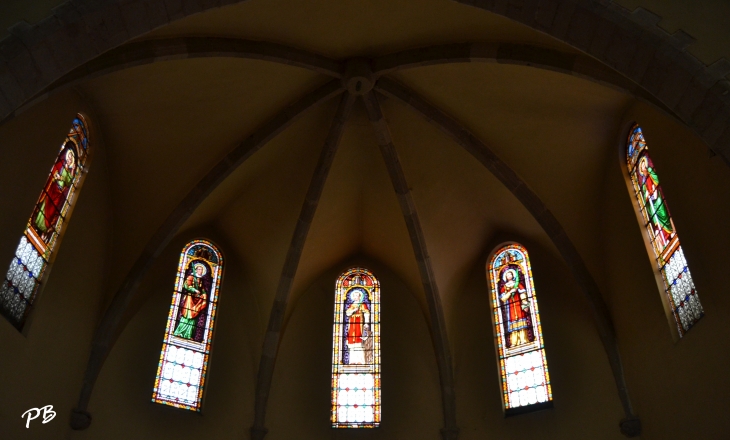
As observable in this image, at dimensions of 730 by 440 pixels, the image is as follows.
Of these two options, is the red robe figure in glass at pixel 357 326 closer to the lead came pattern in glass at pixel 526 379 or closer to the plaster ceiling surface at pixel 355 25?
the lead came pattern in glass at pixel 526 379

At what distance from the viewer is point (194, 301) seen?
14195 millimetres

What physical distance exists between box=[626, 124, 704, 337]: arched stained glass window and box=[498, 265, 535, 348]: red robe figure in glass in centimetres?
307

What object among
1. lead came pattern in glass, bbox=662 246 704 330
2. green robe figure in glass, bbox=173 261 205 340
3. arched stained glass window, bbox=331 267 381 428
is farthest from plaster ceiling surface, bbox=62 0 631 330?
lead came pattern in glass, bbox=662 246 704 330

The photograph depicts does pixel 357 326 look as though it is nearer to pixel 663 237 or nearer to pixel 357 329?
pixel 357 329

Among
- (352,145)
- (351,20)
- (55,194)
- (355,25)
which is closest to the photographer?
(55,194)

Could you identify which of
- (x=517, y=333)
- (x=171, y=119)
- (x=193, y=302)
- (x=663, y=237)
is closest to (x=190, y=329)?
(x=193, y=302)

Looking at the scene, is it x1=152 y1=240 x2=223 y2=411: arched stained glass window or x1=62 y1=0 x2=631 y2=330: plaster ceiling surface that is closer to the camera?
x1=62 y1=0 x2=631 y2=330: plaster ceiling surface

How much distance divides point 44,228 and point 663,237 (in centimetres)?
908

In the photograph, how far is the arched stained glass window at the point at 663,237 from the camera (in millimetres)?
10435

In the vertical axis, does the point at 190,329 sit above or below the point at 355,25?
below

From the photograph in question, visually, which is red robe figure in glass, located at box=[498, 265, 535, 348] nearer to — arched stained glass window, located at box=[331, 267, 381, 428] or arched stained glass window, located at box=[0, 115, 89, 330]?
arched stained glass window, located at box=[331, 267, 381, 428]

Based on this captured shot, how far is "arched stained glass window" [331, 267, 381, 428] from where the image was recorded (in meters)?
13.8

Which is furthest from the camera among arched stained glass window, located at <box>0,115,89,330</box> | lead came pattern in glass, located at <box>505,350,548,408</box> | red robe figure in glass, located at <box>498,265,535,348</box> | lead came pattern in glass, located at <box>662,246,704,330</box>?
red robe figure in glass, located at <box>498,265,535,348</box>

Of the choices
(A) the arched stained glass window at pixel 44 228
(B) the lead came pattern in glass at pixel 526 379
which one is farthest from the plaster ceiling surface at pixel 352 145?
(B) the lead came pattern in glass at pixel 526 379
